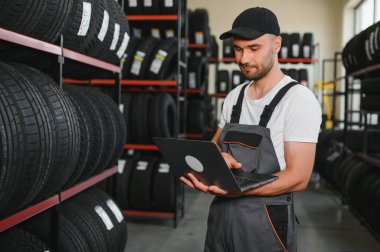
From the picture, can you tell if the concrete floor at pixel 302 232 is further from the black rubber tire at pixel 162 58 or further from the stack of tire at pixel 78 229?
the black rubber tire at pixel 162 58

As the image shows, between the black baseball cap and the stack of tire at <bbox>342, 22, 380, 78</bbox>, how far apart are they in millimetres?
2826

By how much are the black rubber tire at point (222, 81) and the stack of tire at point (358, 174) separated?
8.94 ft

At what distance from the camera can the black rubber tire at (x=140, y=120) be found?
14.2ft

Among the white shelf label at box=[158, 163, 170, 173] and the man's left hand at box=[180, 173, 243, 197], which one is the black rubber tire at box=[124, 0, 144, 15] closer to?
the white shelf label at box=[158, 163, 170, 173]

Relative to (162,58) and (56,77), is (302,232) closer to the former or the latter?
(162,58)

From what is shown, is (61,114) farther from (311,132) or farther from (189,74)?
(189,74)

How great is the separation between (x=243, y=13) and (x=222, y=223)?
A: 2.85ft

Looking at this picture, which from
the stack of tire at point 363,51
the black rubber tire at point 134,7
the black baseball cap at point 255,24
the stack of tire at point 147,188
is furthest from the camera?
the black rubber tire at point 134,7

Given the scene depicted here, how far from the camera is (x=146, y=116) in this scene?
4328 millimetres

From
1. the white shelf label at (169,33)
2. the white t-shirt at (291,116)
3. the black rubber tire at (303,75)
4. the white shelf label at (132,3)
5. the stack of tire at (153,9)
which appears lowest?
the white t-shirt at (291,116)

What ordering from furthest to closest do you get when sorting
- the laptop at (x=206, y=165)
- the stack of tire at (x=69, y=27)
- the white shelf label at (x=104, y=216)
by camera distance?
1. the white shelf label at (x=104, y=216)
2. the stack of tire at (x=69, y=27)
3. the laptop at (x=206, y=165)

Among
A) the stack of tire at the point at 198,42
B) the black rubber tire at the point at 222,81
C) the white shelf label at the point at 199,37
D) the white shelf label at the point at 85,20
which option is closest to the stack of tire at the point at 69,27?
the white shelf label at the point at 85,20

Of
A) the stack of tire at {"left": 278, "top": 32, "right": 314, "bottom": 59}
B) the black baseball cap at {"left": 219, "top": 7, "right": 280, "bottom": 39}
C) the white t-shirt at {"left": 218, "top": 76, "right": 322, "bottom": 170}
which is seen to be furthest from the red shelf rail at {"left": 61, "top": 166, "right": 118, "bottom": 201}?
the stack of tire at {"left": 278, "top": 32, "right": 314, "bottom": 59}

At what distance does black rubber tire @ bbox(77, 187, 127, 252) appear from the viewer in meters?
2.83
